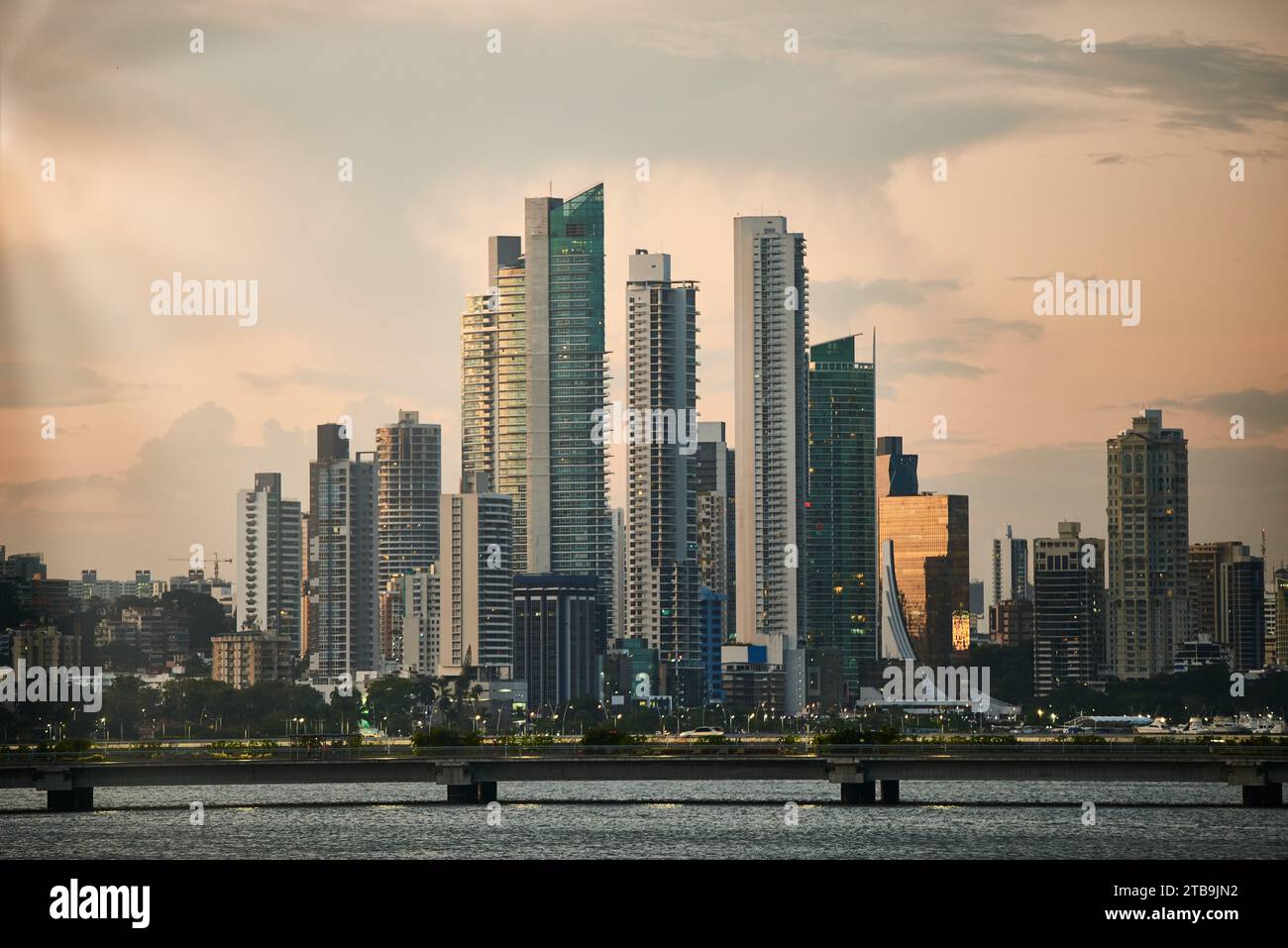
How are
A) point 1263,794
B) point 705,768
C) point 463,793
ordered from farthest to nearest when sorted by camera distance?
point 463,793 → point 705,768 → point 1263,794

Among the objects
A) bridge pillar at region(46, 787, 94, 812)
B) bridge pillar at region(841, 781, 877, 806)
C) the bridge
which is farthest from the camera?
bridge pillar at region(841, 781, 877, 806)

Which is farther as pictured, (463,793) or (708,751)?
(708,751)

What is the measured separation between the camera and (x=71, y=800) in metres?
130

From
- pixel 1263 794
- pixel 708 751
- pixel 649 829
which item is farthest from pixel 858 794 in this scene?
pixel 1263 794

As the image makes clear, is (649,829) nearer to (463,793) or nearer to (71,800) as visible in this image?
(463,793)

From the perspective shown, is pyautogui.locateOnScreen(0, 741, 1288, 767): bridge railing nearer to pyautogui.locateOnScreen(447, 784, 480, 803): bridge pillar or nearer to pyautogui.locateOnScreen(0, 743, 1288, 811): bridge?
pyautogui.locateOnScreen(0, 743, 1288, 811): bridge

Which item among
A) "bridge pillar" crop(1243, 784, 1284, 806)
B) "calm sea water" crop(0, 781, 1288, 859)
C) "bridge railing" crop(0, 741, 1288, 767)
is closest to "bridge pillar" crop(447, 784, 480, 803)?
"calm sea water" crop(0, 781, 1288, 859)

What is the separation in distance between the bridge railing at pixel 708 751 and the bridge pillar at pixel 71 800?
3.51 metres

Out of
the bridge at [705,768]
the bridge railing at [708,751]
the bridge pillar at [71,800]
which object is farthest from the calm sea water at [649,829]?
the bridge railing at [708,751]

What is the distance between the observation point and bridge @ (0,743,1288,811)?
123 meters

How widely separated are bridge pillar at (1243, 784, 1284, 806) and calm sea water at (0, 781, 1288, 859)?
651mm

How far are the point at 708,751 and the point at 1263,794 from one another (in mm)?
40480

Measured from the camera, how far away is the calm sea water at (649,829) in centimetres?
10000
